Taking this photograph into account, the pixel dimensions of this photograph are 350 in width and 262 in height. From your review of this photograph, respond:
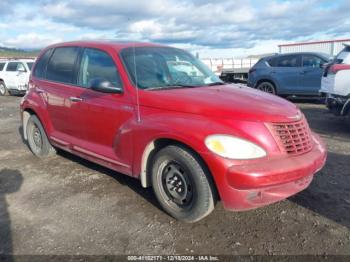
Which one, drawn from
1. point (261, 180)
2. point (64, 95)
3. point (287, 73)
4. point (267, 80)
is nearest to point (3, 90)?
point (267, 80)

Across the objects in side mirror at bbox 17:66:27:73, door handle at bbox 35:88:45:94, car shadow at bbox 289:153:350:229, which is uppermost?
side mirror at bbox 17:66:27:73

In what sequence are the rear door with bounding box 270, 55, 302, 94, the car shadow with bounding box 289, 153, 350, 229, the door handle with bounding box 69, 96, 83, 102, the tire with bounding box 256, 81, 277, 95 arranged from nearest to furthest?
1. the car shadow with bounding box 289, 153, 350, 229
2. the door handle with bounding box 69, 96, 83, 102
3. the rear door with bounding box 270, 55, 302, 94
4. the tire with bounding box 256, 81, 277, 95

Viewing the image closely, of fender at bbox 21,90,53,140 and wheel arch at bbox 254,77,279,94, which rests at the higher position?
fender at bbox 21,90,53,140

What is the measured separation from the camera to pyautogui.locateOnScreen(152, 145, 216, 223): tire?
3434mm

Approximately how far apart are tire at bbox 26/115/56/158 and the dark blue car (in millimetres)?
8565

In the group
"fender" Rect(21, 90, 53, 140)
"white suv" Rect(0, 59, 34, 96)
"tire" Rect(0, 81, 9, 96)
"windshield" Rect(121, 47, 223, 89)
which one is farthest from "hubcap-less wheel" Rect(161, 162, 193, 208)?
"tire" Rect(0, 81, 9, 96)

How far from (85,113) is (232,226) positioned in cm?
232

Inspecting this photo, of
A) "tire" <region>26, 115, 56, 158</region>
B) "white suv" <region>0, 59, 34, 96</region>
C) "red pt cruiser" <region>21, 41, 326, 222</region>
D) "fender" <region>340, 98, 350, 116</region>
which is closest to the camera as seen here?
"red pt cruiser" <region>21, 41, 326, 222</region>

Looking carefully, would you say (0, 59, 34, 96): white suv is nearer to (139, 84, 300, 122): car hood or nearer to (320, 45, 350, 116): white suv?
(320, 45, 350, 116): white suv

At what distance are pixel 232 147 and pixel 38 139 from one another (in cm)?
399

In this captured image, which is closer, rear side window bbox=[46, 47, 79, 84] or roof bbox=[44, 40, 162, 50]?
roof bbox=[44, 40, 162, 50]

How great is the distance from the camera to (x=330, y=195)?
434 centimetres

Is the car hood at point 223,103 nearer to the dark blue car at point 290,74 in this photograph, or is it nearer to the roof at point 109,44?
the roof at point 109,44

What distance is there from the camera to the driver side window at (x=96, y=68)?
4336 mm
